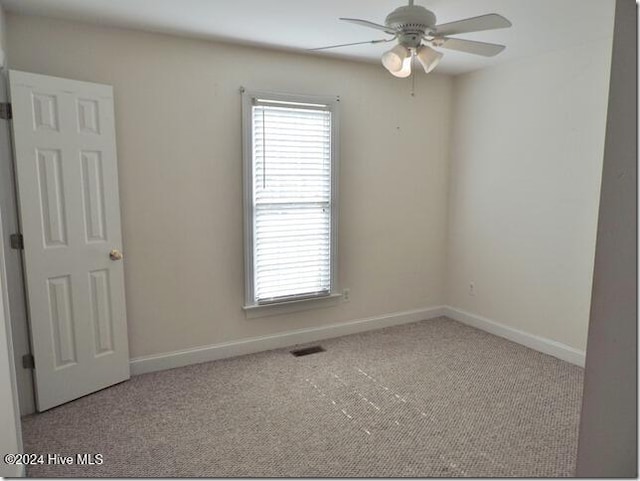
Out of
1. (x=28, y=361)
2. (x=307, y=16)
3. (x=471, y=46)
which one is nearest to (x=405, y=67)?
(x=471, y=46)

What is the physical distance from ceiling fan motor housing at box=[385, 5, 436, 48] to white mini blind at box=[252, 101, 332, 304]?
55.9 inches

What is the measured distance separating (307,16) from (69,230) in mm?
2099

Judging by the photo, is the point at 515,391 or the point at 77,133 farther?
the point at 515,391

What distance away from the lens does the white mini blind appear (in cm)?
347

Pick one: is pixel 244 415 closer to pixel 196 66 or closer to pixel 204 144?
pixel 204 144

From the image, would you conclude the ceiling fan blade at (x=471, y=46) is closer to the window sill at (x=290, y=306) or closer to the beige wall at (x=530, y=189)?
the beige wall at (x=530, y=189)

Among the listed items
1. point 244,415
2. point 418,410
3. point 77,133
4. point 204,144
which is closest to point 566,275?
point 418,410

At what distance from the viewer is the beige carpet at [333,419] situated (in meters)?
2.20

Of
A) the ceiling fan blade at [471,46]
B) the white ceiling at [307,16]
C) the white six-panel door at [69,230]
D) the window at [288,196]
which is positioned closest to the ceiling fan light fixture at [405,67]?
the ceiling fan blade at [471,46]

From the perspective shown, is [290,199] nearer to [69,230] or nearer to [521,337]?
[69,230]

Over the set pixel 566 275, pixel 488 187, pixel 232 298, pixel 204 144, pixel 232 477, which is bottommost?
pixel 232 477

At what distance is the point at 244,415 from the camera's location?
2.67 meters

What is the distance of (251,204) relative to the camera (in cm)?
348

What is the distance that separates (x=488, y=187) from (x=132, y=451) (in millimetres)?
3653
